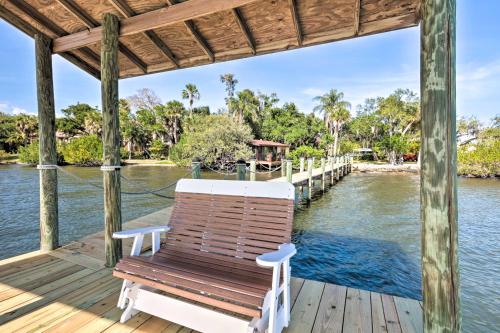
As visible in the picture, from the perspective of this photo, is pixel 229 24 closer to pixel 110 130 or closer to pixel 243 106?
pixel 110 130

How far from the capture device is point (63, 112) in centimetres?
3794

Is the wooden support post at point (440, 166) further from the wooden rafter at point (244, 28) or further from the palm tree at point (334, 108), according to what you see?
the palm tree at point (334, 108)

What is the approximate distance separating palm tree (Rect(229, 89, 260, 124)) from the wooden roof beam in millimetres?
26821

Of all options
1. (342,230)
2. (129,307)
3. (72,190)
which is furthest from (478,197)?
(72,190)

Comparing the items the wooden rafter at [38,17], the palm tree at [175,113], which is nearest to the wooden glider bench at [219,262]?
the wooden rafter at [38,17]

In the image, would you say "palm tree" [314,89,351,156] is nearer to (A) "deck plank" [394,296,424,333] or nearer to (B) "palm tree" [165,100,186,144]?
(B) "palm tree" [165,100,186,144]

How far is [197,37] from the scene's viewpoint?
129 inches

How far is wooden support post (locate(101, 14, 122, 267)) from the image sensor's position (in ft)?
9.71

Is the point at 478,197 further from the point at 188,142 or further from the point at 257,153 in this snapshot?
the point at 188,142

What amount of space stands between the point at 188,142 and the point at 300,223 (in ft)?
60.6

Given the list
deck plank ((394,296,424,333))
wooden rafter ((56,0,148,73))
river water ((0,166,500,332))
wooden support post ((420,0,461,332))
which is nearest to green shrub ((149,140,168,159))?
river water ((0,166,500,332))

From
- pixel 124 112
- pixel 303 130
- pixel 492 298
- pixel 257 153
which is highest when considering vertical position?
pixel 124 112

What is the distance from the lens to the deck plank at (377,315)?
6.54ft

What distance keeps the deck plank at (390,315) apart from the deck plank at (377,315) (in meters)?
0.03
